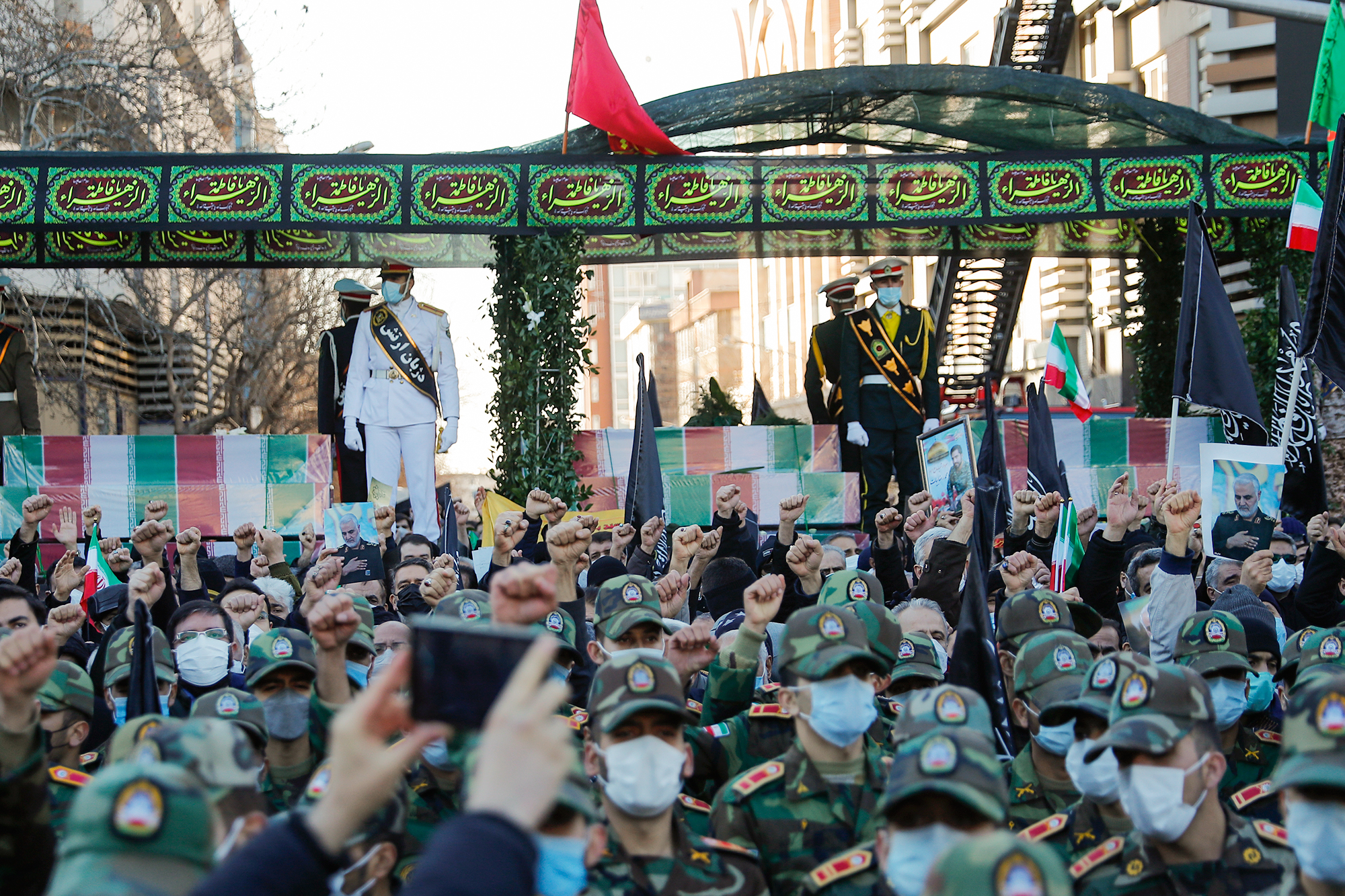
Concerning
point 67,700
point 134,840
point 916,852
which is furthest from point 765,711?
point 134,840

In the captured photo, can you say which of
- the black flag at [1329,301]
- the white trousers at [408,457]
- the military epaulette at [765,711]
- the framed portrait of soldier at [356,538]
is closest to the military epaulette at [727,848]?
the military epaulette at [765,711]

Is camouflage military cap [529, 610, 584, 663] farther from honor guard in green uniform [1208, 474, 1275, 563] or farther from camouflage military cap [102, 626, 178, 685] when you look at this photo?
honor guard in green uniform [1208, 474, 1275, 563]

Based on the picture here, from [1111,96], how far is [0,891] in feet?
41.5

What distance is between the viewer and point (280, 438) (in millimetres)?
12219

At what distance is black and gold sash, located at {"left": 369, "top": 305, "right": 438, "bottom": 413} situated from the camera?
39.4 feet

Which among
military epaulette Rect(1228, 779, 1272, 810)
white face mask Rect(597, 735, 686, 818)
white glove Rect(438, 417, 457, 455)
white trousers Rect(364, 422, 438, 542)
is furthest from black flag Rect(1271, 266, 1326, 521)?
white face mask Rect(597, 735, 686, 818)

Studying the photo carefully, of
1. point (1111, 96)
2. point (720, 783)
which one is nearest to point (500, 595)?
point (720, 783)

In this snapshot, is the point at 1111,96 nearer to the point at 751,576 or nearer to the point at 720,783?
the point at 751,576

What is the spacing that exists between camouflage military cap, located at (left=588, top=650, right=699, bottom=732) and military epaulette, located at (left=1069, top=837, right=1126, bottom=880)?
3.58 feet

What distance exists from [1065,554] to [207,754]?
214 inches

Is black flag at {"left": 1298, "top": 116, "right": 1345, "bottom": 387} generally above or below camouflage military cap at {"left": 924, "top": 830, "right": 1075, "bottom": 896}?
above

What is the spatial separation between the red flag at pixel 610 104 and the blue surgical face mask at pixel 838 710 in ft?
30.1

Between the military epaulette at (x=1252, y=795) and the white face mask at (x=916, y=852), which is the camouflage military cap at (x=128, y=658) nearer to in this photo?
the white face mask at (x=916, y=852)

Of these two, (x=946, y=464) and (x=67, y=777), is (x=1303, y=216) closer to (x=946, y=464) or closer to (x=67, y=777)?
(x=946, y=464)
